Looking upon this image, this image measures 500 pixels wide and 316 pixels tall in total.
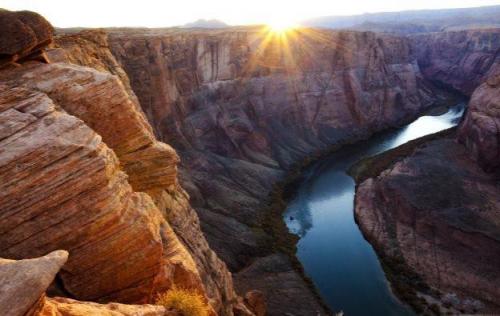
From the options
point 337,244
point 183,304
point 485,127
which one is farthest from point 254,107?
point 183,304

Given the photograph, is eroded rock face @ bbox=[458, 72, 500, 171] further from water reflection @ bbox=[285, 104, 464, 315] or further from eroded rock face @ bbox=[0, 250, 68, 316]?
eroded rock face @ bbox=[0, 250, 68, 316]

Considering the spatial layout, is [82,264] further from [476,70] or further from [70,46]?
[476,70]

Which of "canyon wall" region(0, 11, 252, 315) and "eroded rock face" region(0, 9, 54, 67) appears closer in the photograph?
"canyon wall" region(0, 11, 252, 315)

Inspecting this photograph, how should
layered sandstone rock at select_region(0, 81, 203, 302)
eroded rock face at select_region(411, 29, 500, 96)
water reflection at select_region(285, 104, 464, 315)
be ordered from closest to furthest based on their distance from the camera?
layered sandstone rock at select_region(0, 81, 203, 302), water reflection at select_region(285, 104, 464, 315), eroded rock face at select_region(411, 29, 500, 96)

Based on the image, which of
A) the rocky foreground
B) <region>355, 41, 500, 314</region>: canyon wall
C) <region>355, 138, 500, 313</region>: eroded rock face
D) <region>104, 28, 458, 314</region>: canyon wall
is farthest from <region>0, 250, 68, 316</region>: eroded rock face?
<region>355, 138, 500, 313</region>: eroded rock face

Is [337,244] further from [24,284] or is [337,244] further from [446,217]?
[24,284]

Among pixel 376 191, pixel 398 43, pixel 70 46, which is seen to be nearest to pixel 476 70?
pixel 398 43
